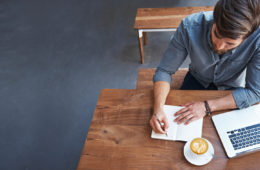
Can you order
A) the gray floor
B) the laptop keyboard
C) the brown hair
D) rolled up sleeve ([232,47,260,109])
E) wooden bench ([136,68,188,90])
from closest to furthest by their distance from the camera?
1. the brown hair
2. the laptop keyboard
3. rolled up sleeve ([232,47,260,109])
4. wooden bench ([136,68,188,90])
5. the gray floor

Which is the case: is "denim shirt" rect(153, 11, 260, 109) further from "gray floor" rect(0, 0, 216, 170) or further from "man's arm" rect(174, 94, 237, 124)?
"gray floor" rect(0, 0, 216, 170)

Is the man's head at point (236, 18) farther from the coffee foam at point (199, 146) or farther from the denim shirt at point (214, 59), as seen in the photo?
the coffee foam at point (199, 146)

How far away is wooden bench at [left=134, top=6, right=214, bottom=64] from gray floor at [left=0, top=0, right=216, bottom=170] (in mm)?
482

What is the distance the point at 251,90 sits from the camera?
1.02m

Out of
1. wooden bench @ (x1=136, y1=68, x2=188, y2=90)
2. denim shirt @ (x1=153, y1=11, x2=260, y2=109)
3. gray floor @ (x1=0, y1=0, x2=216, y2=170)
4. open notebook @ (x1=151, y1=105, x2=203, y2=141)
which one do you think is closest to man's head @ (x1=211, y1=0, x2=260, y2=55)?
denim shirt @ (x1=153, y1=11, x2=260, y2=109)

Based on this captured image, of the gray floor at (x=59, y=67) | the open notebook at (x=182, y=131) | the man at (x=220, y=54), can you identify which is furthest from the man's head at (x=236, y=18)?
the gray floor at (x=59, y=67)

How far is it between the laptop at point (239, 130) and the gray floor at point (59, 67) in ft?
4.17

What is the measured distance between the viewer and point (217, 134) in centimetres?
93

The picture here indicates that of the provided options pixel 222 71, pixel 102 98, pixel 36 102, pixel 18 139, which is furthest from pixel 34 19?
pixel 222 71

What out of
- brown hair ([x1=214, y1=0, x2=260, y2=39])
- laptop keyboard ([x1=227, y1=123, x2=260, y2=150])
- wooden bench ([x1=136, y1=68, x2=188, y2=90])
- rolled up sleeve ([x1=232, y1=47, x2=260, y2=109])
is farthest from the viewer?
wooden bench ([x1=136, y1=68, x2=188, y2=90])

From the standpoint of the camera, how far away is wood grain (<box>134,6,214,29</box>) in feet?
6.41

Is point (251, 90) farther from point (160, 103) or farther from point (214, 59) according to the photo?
point (160, 103)

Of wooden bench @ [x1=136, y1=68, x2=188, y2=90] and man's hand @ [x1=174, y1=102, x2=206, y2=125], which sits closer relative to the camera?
man's hand @ [x1=174, y1=102, x2=206, y2=125]

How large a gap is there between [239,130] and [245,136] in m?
0.03
